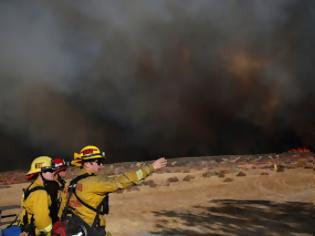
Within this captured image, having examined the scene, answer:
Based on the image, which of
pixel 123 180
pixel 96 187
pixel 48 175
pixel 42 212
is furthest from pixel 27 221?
pixel 123 180

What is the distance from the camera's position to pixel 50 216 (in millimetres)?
4457

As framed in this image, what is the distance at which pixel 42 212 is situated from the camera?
13.7 feet

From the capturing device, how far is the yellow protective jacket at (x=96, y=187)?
4.04 meters

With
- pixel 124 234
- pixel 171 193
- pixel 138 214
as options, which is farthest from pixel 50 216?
pixel 171 193

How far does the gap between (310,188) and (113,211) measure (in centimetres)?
971

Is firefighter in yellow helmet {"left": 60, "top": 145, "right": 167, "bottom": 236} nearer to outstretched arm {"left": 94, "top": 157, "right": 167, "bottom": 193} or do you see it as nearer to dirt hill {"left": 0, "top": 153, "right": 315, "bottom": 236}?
outstretched arm {"left": 94, "top": 157, "right": 167, "bottom": 193}

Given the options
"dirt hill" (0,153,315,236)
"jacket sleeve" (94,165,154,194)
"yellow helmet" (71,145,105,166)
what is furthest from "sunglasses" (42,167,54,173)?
"dirt hill" (0,153,315,236)

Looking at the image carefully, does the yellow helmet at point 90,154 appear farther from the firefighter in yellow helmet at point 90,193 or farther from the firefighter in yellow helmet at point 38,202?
the firefighter in yellow helmet at point 38,202

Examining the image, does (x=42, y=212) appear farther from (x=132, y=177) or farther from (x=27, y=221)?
(x=132, y=177)

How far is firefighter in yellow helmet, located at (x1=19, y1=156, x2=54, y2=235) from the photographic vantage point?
418cm

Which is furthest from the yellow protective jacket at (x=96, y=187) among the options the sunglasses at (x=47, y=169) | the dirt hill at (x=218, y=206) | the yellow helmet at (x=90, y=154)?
the dirt hill at (x=218, y=206)

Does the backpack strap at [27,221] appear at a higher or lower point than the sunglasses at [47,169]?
lower

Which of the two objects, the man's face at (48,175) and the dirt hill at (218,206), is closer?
the man's face at (48,175)

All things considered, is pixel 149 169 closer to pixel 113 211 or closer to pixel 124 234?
pixel 124 234
